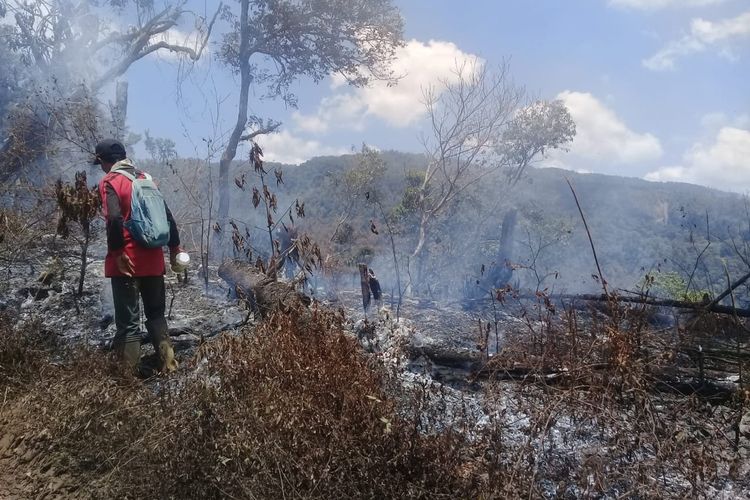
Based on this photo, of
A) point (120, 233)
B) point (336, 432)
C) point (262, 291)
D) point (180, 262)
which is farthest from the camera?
point (262, 291)

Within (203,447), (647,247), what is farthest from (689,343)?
(647,247)

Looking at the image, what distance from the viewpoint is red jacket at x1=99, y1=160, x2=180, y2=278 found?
315cm

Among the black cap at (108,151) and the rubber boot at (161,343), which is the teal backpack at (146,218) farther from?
the rubber boot at (161,343)

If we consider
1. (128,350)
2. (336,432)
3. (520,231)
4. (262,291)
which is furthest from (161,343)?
(520,231)

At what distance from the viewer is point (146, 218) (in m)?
3.21

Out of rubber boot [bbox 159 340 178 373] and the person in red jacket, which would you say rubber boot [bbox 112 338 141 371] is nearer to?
the person in red jacket

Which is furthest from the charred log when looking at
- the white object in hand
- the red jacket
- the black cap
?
the black cap

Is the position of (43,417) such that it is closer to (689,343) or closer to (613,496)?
(613,496)

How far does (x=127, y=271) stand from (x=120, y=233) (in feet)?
0.81

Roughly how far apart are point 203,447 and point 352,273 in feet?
18.7

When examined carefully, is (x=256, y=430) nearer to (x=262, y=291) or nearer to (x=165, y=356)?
(x=165, y=356)

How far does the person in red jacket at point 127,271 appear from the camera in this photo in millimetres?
3164

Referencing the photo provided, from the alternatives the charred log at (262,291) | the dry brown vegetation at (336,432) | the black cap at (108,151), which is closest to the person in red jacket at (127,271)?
the black cap at (108,151)

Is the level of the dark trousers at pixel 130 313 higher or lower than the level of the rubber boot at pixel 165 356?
higher
